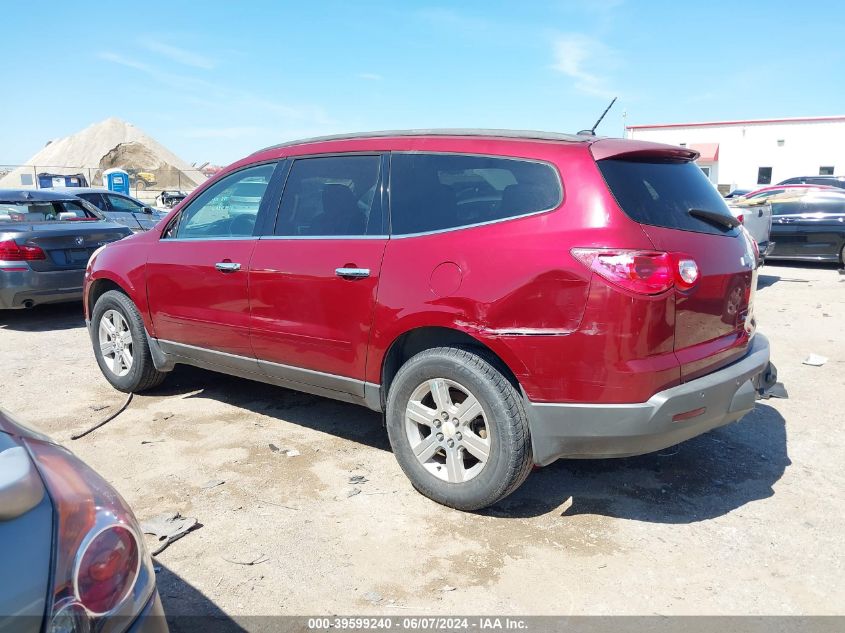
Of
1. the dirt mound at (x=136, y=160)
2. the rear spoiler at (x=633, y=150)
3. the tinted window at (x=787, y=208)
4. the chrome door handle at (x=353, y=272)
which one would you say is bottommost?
the tinted window at (x=787, y=208)

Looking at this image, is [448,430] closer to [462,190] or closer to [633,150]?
[462,190]

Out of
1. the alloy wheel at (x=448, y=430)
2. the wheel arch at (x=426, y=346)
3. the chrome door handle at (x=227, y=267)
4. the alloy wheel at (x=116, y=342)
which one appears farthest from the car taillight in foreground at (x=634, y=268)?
the alloy wheel at (x=116, y=342)

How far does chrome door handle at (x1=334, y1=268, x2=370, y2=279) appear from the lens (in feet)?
12.1

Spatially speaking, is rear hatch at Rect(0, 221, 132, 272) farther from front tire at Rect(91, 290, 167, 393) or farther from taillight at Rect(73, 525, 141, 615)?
taillight at Rect(73, 525, 141, 615)

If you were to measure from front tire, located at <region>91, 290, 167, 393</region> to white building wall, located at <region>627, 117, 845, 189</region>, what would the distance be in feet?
118

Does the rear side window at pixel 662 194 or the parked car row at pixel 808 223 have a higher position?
the rear side window at pixel 662 194

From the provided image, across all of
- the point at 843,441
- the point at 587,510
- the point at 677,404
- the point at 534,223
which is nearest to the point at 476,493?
the point at 587,510

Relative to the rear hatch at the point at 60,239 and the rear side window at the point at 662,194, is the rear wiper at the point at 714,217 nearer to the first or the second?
the rear side window at the point at 662,194

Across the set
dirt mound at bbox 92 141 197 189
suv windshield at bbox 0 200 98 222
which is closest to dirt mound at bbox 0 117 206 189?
dirt mound at bbox 92 141 197 189

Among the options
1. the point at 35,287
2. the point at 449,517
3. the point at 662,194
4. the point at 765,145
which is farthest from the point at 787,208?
the point at 765,145

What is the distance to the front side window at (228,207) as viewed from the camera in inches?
178

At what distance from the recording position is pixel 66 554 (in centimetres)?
151

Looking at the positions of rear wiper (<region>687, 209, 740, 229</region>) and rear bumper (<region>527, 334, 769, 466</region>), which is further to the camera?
rear wiper (<region>687, 209, 740, 229</region>)

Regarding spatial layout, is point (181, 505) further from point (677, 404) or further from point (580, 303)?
point (677, 404)
